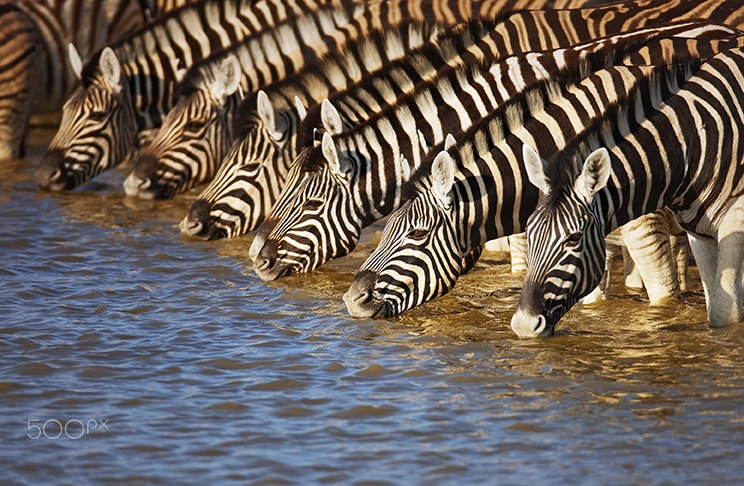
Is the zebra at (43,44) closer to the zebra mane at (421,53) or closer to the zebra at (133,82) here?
the zebra at (133,82)

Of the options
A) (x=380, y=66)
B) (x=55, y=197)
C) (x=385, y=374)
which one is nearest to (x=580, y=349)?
(x=385, y=374)

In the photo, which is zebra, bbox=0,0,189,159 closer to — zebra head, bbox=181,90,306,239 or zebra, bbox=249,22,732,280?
zebra head, bbox=181,90,306,239

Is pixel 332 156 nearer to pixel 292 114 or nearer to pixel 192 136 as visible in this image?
pixel 292 114

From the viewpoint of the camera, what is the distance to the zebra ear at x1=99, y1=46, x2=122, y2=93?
12.6 m

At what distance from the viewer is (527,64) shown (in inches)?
363

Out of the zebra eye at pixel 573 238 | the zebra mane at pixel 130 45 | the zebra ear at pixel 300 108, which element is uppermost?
the zebra mane at pixel 130 45

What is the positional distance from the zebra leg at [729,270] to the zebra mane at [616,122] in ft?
2.85

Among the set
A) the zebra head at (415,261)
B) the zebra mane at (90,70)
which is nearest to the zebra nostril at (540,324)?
the zebra head at (415,261)

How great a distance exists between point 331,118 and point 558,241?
2.65 m

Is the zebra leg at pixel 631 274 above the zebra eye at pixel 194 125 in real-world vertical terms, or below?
below

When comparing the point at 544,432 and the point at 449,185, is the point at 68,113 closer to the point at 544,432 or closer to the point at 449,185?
the point at 449,185

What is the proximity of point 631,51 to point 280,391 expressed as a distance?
12.2 feet

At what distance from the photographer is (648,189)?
779cm

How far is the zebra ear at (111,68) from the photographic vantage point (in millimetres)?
12555
